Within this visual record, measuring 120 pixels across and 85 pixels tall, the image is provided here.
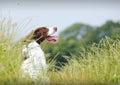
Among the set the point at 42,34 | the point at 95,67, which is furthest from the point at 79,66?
the point at 42,34

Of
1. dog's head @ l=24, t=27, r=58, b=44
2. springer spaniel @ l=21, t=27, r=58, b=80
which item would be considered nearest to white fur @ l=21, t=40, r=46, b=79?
springer spaniel @ l=21, t=27, r=58, b=80

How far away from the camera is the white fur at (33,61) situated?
4.62 meters

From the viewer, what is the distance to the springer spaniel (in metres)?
4.64

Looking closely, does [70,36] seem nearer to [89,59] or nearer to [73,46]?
[73,46]

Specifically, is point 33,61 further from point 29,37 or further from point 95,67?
point 95,67

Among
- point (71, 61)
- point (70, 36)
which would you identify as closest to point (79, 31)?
point (70, 36)

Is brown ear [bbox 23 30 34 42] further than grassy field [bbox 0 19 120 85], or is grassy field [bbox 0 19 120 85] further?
brown ear [bbox 23 30 34 42]

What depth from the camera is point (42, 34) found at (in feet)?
17.1

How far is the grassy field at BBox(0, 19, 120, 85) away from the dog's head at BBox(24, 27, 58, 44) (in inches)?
7.7

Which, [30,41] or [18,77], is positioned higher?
[30,41]

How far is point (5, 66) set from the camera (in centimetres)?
465

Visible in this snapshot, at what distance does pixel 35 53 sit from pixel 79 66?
2.94 feet

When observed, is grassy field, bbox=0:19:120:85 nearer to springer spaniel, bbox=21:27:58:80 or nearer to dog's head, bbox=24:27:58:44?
springer spaniel, bbox=21:27:58:80

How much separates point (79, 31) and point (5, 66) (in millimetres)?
45295
